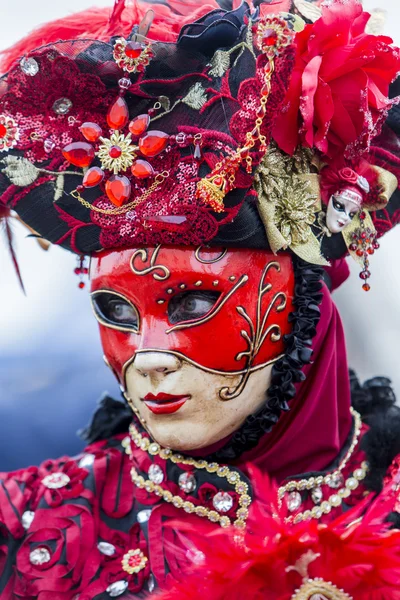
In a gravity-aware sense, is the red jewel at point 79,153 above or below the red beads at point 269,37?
below

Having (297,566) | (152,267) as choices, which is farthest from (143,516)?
Result: (152,267)

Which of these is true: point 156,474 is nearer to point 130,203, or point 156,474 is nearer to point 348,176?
point 130,203

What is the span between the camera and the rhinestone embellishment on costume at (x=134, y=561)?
1.74 metres

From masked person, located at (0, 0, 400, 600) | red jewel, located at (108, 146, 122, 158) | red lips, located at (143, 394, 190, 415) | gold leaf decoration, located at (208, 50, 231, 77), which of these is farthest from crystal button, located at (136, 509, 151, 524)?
gold leaf decoration, located at (208, 50, 231, 77)

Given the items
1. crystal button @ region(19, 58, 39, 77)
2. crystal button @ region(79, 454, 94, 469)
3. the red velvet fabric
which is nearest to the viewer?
crystal button @ region(19, 58, 39, 77)

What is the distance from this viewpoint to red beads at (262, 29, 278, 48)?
1.53 metres

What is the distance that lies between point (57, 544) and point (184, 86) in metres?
0.95

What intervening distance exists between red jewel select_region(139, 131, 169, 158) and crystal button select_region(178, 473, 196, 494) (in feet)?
2.17

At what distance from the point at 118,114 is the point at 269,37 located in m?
0.31

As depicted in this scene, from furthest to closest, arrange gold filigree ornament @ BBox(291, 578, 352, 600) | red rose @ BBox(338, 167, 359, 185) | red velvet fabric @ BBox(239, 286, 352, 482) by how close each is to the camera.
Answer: red velvet fabric @ BBox(239, 286, 352, 482) < red rose @ BBox(338, 167, 359, 185) < gold filigree ornament @ BBox(291, 578, 352, 600)

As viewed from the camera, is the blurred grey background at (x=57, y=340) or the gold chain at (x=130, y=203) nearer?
the gold chain at (x=130, y=203)

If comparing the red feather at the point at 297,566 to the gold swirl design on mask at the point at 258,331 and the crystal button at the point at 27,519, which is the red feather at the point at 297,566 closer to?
the gold swirl design on mask at the point at 258,331

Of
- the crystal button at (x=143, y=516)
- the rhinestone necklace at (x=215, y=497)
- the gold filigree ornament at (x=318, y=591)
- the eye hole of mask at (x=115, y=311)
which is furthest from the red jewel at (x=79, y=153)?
the gold filigree ornament at (x=318, y=591)

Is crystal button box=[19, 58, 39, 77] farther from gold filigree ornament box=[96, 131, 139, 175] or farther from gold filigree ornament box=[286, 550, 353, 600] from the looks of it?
gold filigree ornament box=[286, 550, 353, 600]
